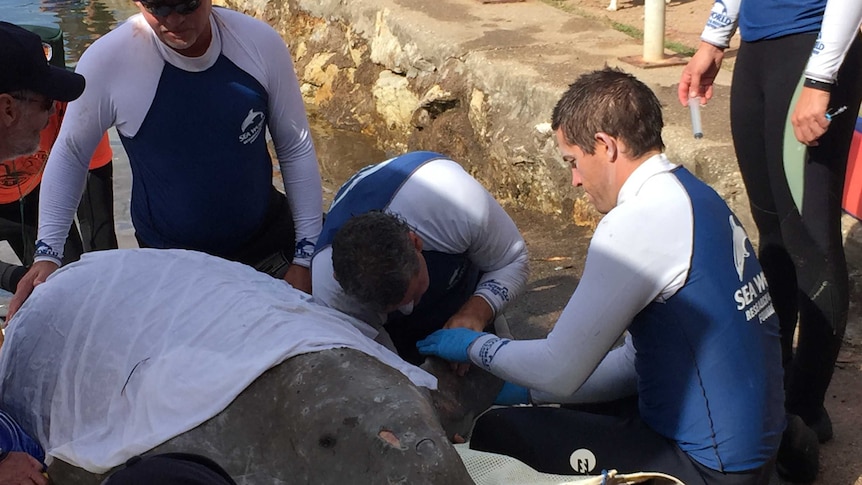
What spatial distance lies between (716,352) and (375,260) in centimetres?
79

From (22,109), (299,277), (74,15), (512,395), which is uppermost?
(22,109)

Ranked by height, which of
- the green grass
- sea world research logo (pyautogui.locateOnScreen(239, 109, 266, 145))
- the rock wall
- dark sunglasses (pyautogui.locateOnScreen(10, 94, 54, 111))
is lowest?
the rock wall

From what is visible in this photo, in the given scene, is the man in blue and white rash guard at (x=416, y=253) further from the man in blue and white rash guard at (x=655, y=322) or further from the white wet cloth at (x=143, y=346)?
the man in blue and white rash guard at (x=655, y=322)

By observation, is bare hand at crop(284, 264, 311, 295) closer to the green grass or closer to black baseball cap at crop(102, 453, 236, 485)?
black baseball cap at crop(102, 453, 236, 485)

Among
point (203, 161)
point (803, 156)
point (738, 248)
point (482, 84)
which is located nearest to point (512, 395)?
point (738, 248)

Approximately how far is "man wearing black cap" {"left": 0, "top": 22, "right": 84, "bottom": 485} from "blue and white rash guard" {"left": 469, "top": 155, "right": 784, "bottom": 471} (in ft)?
3.60

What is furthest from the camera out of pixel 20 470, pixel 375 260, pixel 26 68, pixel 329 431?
pixel 375 260

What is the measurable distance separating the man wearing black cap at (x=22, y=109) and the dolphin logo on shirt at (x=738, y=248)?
1513 mm

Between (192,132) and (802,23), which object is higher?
(802,23)

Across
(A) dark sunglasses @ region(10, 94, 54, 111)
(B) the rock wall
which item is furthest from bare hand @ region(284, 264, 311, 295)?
(B) the rock wall

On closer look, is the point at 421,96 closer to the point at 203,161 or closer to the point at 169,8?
the point at 203,161

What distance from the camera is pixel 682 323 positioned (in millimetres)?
2129

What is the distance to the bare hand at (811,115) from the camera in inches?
99.1

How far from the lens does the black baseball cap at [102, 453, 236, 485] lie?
1.63 metres
